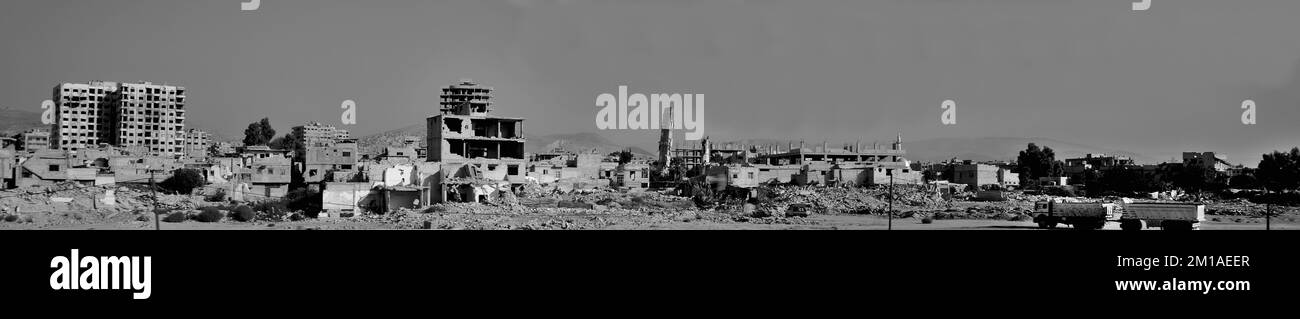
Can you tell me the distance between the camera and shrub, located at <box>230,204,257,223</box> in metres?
39.8

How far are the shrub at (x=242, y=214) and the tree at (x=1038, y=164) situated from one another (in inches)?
2156

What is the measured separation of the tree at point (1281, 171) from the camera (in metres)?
61.9

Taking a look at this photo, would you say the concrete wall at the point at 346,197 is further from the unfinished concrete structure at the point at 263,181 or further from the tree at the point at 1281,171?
the tree at the point at 1281,171

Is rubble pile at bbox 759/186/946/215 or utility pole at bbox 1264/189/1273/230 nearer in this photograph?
utility pole at bbox 1264/189/1273/230

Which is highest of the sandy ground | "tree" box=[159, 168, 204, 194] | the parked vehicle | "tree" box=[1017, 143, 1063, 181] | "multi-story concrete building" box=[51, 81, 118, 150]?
"multi-story concrete building" box=[51, 81, 118, 150]

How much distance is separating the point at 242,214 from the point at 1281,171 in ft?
197

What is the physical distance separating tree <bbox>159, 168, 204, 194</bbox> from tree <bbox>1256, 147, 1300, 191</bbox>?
2433 inches

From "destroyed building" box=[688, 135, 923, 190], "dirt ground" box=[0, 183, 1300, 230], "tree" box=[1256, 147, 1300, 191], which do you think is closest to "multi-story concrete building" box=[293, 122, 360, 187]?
"dirt ground" box=[0, 183, 1300, 230]

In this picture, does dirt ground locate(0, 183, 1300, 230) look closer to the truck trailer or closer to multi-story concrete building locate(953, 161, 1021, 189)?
the truck trailer

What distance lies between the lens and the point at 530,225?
3350cm

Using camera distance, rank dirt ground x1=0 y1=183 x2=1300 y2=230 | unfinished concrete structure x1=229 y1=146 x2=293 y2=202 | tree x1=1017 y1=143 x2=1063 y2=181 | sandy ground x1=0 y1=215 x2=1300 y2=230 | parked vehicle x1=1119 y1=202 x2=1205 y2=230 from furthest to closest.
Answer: tree x1=1017 y1=143 x2=1063 y2=181, unfinished concrete structure x1=229 y1=146 x2=293 y2=202, dirt ground x1=0 y1=183 x2=1300 y2=230, sandy ground x1=0 y1=215 x2=1300 y2=230, parked vehicle x1=1119 y1=202 x2=1205 y2=230
